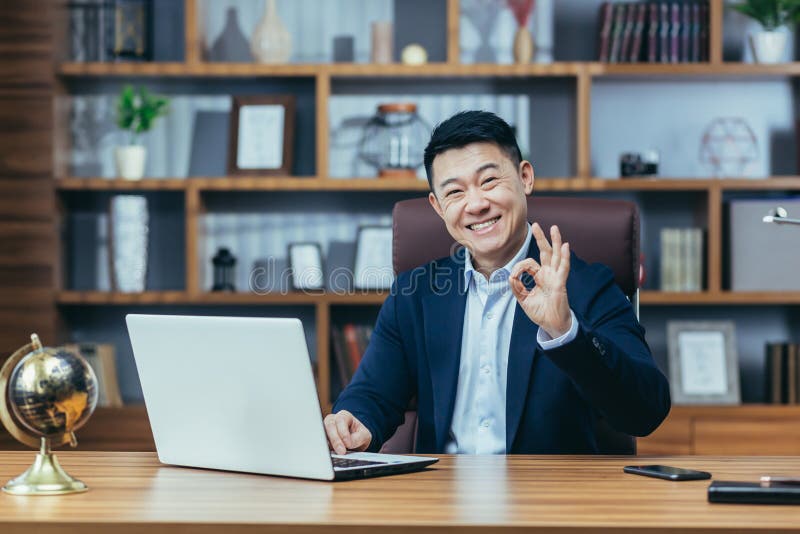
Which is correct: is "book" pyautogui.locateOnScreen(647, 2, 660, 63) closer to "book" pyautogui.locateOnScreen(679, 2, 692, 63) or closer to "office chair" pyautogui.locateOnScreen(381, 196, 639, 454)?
"book" pyautogui.locateOnScreen(679, 2, 692, 63)

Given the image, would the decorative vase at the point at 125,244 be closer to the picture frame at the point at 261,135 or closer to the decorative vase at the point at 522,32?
the picture frame at the point at 261,135

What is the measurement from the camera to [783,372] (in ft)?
11.9

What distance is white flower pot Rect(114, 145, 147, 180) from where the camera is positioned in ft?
12.0

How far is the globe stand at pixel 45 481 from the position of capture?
1329 millimetres

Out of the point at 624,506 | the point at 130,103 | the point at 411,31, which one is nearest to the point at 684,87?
the point at 411,31

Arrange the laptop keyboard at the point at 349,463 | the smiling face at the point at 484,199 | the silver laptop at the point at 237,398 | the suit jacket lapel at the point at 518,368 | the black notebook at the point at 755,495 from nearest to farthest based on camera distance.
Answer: the black notebook at the point at 755,495 < the silver laptop at the point at 237,398 < the laptop keyboard at the point at 349,463 < the suit jacket lapel at the point at 518,368 < the smiling face at the point at 484,199

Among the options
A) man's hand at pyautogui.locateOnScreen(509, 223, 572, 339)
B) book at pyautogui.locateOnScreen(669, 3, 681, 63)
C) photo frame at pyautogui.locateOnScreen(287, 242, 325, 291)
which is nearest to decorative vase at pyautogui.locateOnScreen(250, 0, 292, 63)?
photo frame at pyautogui.locateOnScreen(287, 242, 325, 291)

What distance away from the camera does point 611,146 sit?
12.5 feet

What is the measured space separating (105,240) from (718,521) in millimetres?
3057

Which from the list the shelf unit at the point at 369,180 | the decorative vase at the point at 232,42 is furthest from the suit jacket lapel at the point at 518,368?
the decorative vase at the point at 232,42

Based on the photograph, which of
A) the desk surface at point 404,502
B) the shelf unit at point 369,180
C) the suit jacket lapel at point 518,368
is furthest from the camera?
the shelf unit at point 369,180

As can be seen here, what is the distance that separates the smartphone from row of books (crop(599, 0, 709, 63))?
2.36m

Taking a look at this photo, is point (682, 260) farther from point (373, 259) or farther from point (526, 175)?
point (526, 175)

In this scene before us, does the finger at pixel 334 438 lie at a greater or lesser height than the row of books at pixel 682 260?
lesser
